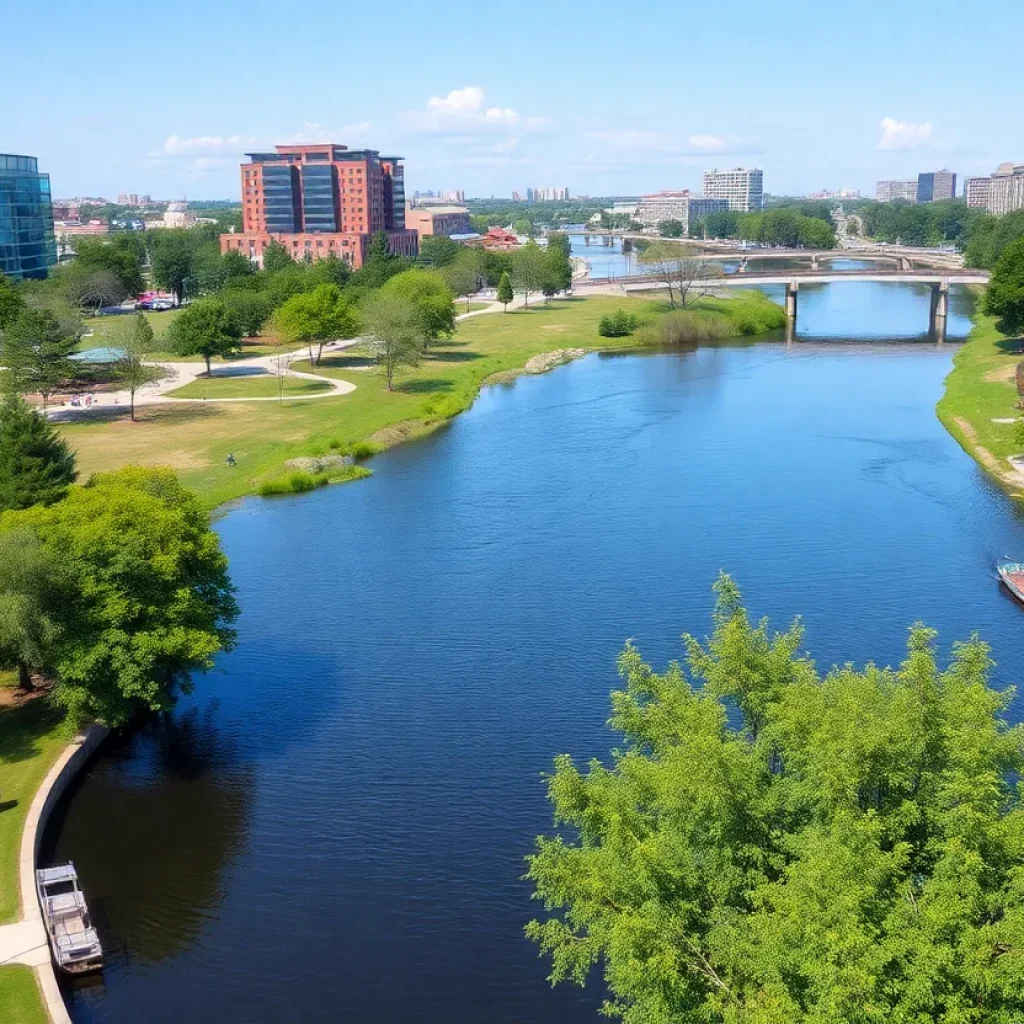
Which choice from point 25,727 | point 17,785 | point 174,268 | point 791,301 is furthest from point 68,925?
point 174,268

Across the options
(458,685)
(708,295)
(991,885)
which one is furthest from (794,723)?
(708,295)

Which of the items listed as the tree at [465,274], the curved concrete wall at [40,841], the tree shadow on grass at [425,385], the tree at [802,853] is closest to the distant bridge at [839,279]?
the tree at [465,274]

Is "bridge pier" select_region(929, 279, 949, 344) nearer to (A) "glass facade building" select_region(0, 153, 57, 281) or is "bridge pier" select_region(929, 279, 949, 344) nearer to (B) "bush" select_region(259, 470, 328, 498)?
(B) "bush" select_region(259, 470, 328, 498)

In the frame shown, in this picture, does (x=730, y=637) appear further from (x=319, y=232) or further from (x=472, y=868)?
(x=319, y=232)

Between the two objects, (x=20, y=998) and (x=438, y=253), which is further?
(x=438, y=253)

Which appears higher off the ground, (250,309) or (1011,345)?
(250,309)

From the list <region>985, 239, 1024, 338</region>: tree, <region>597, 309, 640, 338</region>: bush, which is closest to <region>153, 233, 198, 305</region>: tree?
<region>597, 309, 640, 338</region>: bush

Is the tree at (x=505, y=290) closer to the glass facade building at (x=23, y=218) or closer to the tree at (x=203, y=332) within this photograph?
the tree at (x=203, y=332)

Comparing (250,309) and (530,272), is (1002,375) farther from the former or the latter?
(530,272)
